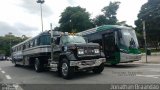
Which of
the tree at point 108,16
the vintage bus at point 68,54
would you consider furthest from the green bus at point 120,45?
the tree at point 108,16

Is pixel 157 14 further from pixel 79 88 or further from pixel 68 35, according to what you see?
pixel 79 88

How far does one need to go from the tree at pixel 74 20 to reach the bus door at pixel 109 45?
166 ft

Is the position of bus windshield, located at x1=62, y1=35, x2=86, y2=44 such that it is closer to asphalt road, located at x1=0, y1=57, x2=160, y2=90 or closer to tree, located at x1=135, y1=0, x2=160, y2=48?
asphalt road, located at x1=0, y1=57, x2=160, y2=90

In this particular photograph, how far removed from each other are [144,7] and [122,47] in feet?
140

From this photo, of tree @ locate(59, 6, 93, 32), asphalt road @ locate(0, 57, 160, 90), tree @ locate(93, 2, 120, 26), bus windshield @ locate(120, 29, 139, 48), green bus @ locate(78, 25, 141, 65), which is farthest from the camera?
tree @ locate(93, 2, 120, 26)

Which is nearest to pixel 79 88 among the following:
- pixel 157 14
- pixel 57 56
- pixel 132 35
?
pixel 57 56

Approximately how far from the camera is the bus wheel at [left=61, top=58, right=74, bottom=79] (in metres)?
12.2

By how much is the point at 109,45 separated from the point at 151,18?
37.5 metres

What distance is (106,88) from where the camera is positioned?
29.5 ft

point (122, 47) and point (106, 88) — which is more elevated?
point (122, 47)

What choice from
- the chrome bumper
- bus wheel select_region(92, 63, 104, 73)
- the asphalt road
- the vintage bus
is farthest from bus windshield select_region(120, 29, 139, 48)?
the chrome bumper

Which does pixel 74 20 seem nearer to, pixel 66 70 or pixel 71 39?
pixel 71 39

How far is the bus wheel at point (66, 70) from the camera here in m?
12.2

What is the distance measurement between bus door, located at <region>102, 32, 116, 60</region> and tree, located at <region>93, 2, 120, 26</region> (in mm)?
54694
